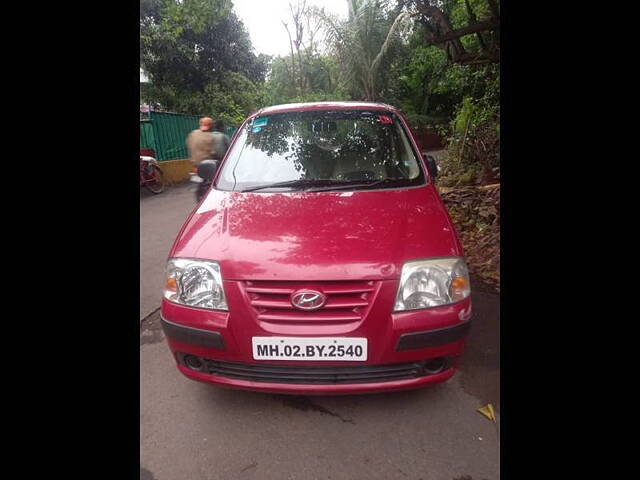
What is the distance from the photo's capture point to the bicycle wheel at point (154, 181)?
797 centimetres

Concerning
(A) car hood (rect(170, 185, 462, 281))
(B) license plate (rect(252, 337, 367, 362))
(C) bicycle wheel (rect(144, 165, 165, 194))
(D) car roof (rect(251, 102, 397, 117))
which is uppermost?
(D) car roof (rect(251, 102, 397, 117))

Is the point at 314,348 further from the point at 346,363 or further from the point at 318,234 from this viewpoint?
the point at 318,234

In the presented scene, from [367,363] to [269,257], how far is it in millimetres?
596

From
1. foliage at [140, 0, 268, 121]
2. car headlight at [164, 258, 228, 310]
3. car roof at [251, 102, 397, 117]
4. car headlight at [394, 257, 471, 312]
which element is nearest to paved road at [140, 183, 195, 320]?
car headlight at [164, 258, 228, 310]

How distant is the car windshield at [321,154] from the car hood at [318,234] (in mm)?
166

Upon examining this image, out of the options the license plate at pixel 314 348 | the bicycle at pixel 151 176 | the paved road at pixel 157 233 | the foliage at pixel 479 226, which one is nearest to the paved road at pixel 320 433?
the license plate at pixel 314 348

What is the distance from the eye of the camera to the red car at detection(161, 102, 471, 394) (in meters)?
1.59

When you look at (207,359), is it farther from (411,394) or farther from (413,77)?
(413,77)

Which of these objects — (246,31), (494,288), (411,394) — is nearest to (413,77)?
(246,31)

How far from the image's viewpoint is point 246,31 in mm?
13914

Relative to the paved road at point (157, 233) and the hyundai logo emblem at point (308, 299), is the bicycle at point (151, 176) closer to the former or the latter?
the paved road at point (157, 233)

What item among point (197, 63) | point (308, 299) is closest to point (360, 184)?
point (308, 299)

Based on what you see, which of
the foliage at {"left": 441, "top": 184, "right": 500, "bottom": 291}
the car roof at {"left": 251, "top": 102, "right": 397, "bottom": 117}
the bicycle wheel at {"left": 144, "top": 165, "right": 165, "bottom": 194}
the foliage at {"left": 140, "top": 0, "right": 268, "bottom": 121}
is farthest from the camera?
the foliage at {"left": 140, "top": 0, "right": 268, "bottom": 121}

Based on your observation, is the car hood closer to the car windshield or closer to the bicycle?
A: the car windshield
